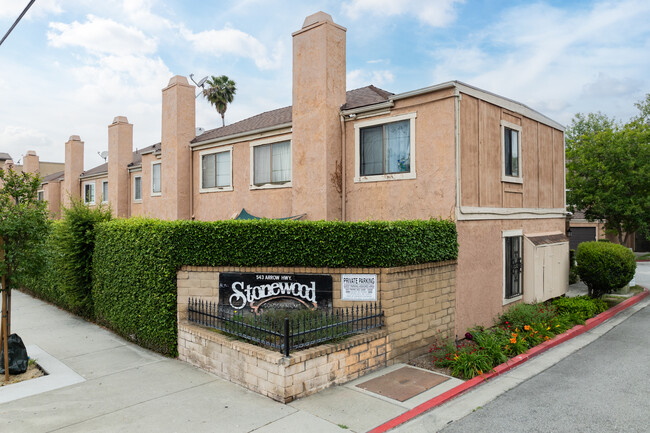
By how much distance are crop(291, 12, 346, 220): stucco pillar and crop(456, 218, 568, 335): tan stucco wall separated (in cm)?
378

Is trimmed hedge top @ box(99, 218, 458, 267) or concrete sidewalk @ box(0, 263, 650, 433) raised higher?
trimmed hedge top @ box(99, 218, 458, 267)

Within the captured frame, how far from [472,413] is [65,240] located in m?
12.0

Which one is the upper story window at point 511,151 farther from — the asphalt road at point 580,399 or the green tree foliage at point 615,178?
the green tree foliage at point 615,178

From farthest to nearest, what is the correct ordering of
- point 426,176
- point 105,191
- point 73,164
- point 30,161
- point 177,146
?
point 30,161 → point 73,164 → point 105,191 → point 177,146 → point 426,176

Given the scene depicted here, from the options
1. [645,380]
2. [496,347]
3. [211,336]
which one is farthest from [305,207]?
[645,380]

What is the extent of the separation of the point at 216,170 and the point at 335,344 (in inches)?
424

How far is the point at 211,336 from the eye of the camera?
8.38 m

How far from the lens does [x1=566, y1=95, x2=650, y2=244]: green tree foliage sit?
22.5 m

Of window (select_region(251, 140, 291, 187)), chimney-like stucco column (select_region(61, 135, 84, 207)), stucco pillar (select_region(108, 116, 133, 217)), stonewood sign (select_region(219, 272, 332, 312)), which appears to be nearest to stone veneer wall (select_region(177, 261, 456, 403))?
stonewood sign (select_region(219, 272, 332, 312))

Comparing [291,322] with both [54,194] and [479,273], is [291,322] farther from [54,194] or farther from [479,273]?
[54,194]

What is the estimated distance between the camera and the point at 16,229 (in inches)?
326

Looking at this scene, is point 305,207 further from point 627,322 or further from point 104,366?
point 627,322

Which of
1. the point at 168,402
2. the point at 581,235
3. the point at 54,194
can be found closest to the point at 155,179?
the point at 168,402

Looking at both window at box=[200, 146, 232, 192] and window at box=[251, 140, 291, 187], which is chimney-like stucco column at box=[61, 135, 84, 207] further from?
window at box=[251, 140, 291, 187]
